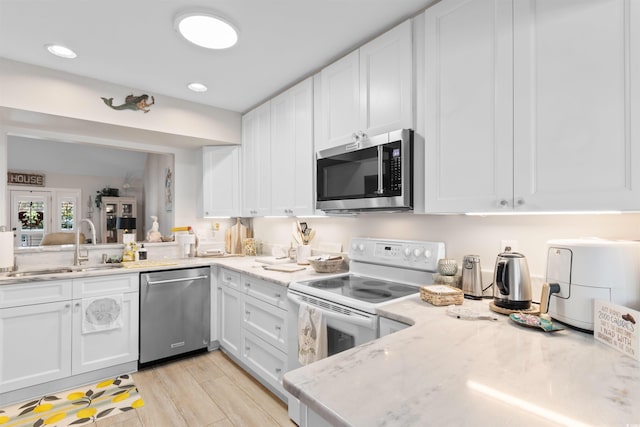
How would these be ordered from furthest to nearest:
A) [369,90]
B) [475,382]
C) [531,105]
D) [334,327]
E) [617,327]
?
[369,90] → [334,327] → [531,105] → [617,327] → [475,382]

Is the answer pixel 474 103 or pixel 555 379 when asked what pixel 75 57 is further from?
pixel 555 379

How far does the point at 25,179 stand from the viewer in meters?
2.87

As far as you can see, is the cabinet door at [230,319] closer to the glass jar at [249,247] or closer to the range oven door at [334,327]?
the glass jar at [249,247]

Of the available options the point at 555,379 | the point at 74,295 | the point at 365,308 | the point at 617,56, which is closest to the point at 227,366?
the point at 74,295

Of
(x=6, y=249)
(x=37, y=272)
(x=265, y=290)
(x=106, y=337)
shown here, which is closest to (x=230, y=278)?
(x=265, y=290)

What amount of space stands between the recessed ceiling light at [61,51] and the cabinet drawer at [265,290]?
6.58ft

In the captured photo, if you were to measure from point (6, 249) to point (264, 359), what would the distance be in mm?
2134

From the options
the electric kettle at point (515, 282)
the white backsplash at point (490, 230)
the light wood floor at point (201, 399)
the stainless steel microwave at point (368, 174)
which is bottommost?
the light wood floor at point (201, 399)

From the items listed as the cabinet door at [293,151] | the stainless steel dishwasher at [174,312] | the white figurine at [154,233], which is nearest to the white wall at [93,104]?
the cabinet door at [293,151]

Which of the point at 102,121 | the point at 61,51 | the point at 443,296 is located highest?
the point at 61,51

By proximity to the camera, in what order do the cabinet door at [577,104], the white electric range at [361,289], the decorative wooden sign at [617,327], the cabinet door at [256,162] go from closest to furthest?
the decorative wooden sign at [617,327], the cabinet door at [577,104], the white electric range at [361,289], the cabinet door at [256,162]

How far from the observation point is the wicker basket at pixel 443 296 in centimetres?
145

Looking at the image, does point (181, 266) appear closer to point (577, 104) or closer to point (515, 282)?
point (515, 282)

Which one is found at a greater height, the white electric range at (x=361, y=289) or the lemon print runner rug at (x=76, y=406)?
the white electric range at (x=361, y=289)
